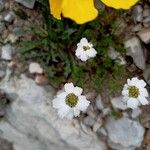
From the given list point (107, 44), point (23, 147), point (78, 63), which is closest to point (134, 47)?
point (107, 44)

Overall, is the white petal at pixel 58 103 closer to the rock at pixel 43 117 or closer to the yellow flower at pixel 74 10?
the rock at pixel 43 117

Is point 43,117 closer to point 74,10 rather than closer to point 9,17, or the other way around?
point 9,17

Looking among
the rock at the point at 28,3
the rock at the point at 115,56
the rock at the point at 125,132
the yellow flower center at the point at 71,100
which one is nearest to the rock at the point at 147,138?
the rock at the point at 125,132

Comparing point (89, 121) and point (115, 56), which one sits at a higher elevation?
point (115, 56)

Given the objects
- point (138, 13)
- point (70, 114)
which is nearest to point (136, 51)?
point (138, 13)

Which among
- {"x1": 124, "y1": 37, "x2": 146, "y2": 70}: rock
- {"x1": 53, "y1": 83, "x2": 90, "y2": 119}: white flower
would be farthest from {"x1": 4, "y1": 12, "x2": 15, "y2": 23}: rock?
{"x1": 124, "y1": 37, "x2": 146, "y2": 70}: rock

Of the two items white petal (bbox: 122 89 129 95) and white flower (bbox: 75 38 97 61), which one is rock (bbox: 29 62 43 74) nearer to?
white flower (bbox: 75 38 97 61)
